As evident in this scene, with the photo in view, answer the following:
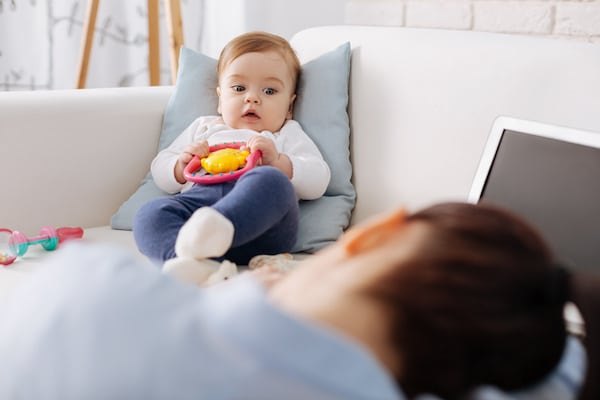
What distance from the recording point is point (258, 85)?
1720 mm

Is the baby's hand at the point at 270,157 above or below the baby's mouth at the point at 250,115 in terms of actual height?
below

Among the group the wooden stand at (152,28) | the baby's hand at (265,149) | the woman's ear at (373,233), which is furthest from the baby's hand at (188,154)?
the woman's ear at (373,233)

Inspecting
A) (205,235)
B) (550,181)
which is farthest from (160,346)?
(550,181)

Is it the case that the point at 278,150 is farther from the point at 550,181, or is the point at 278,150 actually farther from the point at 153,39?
the point at 153,39

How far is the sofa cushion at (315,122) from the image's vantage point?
1.55 meters

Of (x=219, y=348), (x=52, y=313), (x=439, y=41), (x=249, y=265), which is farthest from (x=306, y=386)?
(x=439, y=41)

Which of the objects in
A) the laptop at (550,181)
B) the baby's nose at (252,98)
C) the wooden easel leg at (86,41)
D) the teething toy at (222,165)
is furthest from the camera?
the wooden easel leg at (86,41)

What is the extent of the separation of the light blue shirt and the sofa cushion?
2.98 feet

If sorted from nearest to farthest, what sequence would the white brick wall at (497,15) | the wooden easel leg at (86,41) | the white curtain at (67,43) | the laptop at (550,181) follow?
the laptop at (550,181) < the white brick wall at (497,15) < the wooden easel leg at (86,41) < the white curtain at (67,43)

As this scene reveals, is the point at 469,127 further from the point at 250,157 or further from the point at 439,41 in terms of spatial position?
the point at 250,157

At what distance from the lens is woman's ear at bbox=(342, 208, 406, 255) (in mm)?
667

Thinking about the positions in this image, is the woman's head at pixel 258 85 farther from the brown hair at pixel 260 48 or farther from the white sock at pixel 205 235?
the white sock at pixel 205 235

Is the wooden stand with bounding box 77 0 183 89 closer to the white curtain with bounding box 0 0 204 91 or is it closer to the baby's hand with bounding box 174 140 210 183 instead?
the white curtain with bounding box 0 0 204 91

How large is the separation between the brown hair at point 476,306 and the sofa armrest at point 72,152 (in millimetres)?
1149
